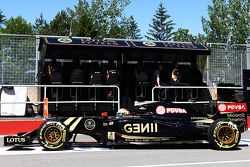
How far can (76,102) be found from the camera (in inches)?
495

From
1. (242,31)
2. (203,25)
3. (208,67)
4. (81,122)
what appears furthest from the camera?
(203,25)

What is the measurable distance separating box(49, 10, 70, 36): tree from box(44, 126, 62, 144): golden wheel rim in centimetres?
5365

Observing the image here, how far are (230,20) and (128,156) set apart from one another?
121ft

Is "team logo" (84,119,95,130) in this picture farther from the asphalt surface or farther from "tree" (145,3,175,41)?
"tree" (145,3,175,41)

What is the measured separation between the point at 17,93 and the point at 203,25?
121 ft

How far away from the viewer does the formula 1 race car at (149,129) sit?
9.74m

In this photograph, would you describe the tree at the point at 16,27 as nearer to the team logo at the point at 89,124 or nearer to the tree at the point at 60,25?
the tree at the point at 60,25

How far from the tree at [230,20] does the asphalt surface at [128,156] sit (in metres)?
32.6

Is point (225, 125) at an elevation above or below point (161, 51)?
below

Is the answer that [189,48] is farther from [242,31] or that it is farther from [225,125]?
[242,31]

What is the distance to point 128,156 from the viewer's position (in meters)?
8.95

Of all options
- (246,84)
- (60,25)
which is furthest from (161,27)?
(246,84)

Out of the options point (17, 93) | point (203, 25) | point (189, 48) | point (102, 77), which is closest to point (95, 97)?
point (102, 77)

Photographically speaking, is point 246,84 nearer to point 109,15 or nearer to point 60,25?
point 109,15
